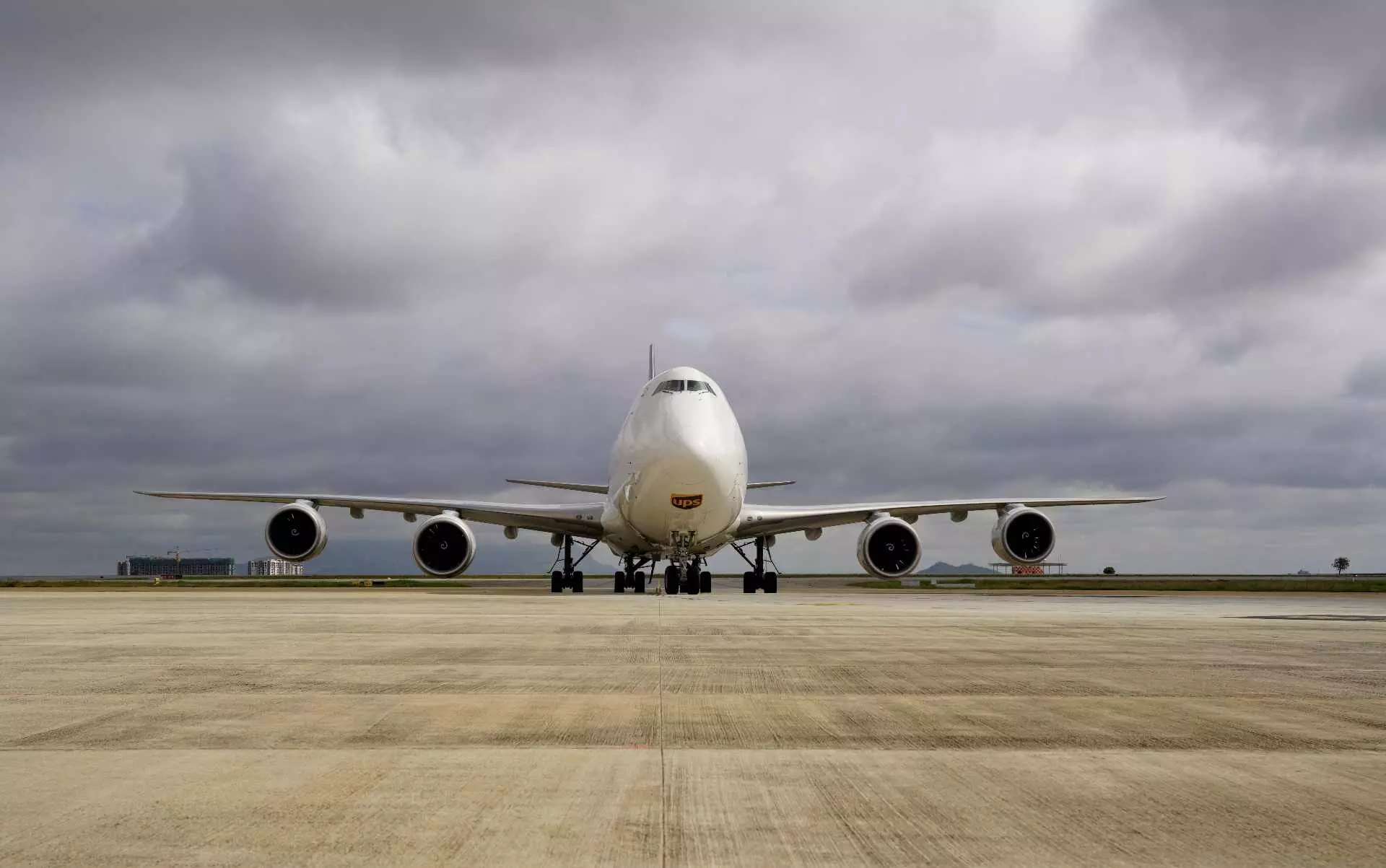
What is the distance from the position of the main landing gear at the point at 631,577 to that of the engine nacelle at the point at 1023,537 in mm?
10281

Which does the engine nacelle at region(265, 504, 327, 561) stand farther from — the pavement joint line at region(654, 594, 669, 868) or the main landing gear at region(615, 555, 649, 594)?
the pavement joint line at region(654, 594, 669, 868)

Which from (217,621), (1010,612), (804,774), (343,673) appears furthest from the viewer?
(1010,612)

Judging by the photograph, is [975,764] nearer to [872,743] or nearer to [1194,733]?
[872,743]

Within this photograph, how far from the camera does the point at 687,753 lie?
500 cm

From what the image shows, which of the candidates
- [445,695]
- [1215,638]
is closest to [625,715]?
[445,695]

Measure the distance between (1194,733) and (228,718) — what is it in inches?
200

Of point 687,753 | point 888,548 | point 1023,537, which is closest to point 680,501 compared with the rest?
point 888,548

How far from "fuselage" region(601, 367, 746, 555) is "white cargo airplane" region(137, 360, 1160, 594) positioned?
36mm

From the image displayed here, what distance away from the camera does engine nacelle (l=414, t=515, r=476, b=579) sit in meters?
30.3

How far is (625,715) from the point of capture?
6.12 meters

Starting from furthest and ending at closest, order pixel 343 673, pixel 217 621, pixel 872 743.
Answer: pixel 217 621 → pixel 343 673 → pixel 872 743

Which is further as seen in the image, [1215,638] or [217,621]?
[217,621]

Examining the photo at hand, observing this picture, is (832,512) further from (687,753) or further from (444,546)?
(687,753)

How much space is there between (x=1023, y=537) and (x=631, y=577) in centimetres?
1176
